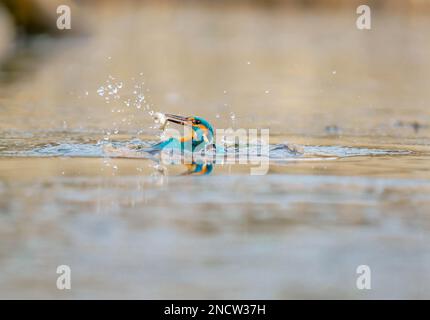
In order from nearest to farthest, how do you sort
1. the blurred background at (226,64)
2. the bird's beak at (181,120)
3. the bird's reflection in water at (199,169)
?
1. the bird's reflection in water at (199,169)
2. the bird's beak at (181,120)
3. the blurred background at (226,64)

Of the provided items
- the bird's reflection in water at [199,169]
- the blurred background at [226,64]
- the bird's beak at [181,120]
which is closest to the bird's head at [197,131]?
the bird's beak at [181,120]

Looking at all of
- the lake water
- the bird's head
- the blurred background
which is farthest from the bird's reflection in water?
the blurred background

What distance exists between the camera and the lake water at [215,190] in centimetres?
480

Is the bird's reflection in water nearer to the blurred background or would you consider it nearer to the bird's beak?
the bird's beak

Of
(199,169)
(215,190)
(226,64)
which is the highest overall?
(226,64)

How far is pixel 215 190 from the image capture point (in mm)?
6922

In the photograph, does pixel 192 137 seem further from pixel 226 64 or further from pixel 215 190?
pixel 226 64

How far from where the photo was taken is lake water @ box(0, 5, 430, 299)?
189 inches

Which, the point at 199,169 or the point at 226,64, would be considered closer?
the point at 199,169

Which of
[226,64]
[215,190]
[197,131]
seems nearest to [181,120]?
[197,131]

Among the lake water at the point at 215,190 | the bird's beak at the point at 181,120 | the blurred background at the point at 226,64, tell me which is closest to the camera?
the lake water at the point at 215,190

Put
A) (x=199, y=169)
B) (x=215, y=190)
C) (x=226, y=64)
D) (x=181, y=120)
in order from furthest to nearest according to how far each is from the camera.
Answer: (x=226, y=64) < (x=181, y=120) < (x=199, y=169) < (x=215, y=190)

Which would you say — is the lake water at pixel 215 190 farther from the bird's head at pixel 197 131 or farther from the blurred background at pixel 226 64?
the bird's head at pixel 197 131
